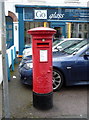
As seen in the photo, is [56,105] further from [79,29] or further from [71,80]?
[79,29]

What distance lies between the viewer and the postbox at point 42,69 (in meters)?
3.53

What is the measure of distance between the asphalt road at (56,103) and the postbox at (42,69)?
0.22 metres

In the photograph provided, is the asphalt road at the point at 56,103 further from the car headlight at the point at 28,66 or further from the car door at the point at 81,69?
the car headlight at the point at 28,66

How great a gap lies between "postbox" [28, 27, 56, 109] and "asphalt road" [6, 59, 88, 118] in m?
0.22

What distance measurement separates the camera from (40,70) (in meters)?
3.56

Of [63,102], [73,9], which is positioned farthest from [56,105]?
[73,9]

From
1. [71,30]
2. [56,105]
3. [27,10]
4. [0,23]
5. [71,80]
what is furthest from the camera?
[71,30]

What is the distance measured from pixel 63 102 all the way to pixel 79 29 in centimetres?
951

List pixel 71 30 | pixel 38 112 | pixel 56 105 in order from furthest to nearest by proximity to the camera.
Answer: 1. pixel 71 30
2. pixel 56 105
3. pixel 38 112

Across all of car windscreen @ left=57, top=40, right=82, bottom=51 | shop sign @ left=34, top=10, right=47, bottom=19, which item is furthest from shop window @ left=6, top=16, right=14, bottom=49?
car windscreen @ left=57, top=40, right=82, bottom=51

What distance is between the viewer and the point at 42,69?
356cm

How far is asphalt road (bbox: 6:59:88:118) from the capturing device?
3.41 meters

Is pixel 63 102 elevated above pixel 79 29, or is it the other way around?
pixel 79 29

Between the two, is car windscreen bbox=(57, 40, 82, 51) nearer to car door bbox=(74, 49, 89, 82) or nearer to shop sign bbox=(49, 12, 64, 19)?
car door bbox=(74, 49, 89, 82)
